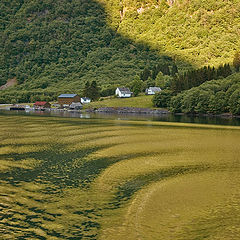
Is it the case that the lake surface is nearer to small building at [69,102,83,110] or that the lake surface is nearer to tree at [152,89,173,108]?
tree at [152,89,173,108]

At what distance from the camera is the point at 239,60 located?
611 feet

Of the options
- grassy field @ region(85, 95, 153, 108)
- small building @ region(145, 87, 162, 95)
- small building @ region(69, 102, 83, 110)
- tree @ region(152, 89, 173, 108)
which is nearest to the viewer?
tree @ region(152, 89, 173, 108)

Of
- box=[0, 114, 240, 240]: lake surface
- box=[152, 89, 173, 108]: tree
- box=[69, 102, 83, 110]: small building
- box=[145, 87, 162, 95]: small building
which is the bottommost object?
box=[0, 114, 240, 240]: lake surface

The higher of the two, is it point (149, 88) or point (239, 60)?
point (239, 60)

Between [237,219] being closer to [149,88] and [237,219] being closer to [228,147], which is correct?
[228,147]

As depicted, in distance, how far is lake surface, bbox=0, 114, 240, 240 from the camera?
61.0ft

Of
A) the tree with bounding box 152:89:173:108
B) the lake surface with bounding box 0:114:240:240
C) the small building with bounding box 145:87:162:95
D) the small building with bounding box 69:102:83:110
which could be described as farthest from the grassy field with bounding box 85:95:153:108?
the lake surface with bounding box 0:114:240:240

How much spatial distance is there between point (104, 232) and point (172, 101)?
12725 cm

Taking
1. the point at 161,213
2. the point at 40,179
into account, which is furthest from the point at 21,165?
the point at 161,213

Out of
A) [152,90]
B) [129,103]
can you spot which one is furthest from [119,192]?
[152,90]

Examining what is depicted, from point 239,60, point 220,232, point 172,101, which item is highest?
point 239,60

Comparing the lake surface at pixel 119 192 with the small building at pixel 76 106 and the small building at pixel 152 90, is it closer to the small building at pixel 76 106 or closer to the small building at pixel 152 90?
the small building at pixel 76 106

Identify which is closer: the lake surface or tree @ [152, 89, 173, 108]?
the lake surface

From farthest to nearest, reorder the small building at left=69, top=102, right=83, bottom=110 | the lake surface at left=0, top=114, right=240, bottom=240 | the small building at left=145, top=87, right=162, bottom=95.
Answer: the small building at left=145, top=87, right=162, bottom=95, the small building at left=69, top=102, right=83, bottom=110, the lake surface at left=0, top=114, right=240, bottom=240
